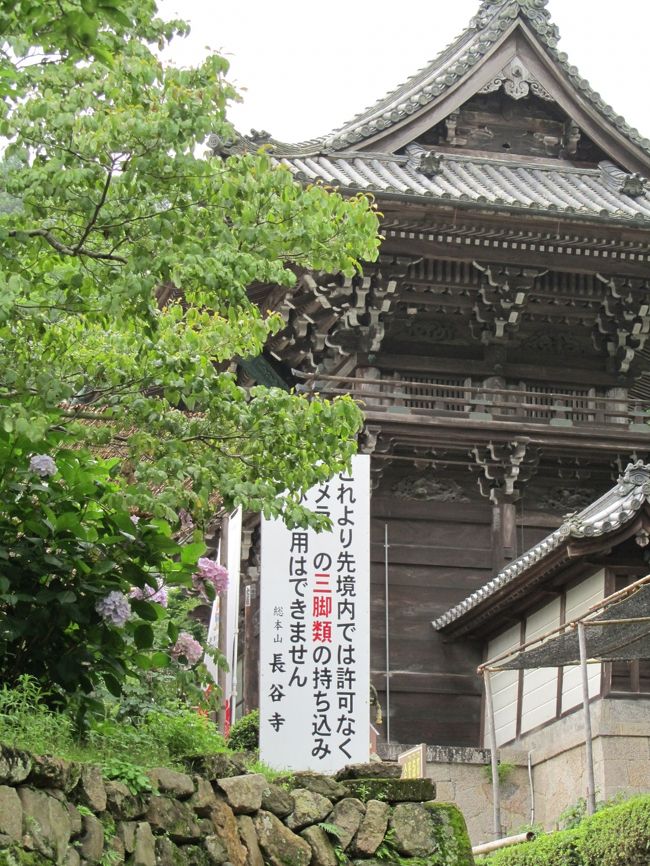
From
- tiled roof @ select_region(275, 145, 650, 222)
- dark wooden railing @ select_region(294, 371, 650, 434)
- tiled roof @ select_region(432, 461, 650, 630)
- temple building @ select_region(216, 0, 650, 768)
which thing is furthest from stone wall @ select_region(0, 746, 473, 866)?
tiled roof @ select_region(275, 145, 650, 222)

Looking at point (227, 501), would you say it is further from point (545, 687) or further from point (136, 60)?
point (545, 687)

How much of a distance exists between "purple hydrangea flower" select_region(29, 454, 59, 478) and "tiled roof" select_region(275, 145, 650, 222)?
12330 mm

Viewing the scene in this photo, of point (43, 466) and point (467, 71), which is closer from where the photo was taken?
point (43, 466)

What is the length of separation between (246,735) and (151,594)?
768cm

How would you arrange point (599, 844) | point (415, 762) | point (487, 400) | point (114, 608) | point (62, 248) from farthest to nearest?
point (487, 400), point (415, 762), point (599, 844), point (62, 248), point (114, 608)

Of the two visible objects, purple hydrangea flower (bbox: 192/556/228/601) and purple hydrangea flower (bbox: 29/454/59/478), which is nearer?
purple hydrangea flower (bbox: 29/454/59/478)

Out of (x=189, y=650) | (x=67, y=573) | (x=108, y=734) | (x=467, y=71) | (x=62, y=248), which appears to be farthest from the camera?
(x=467, y=71)

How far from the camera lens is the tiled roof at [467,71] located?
2409 centimetres

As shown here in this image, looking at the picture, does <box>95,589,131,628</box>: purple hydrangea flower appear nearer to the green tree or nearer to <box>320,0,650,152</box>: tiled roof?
the green tree

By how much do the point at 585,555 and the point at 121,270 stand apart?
970cm

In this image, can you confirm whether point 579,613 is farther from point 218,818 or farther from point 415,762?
point 218,818

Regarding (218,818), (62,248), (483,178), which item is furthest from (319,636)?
(483,178)

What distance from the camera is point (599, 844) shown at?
1438 centimetres

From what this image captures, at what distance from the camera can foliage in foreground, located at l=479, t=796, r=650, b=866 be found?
45.3ft
